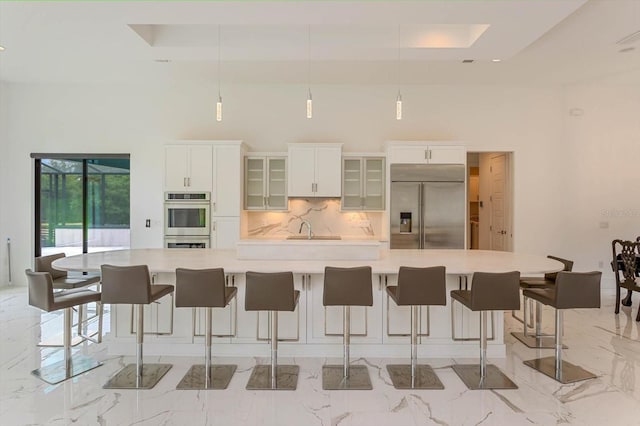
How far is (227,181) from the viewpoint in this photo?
5.40 metres

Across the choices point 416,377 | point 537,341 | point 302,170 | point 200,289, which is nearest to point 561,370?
point 537,341

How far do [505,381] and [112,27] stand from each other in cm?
491

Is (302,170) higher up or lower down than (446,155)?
lower down

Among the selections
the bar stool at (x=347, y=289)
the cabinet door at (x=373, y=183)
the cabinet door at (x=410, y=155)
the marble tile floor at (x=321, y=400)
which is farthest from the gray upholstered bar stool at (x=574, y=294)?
the cabinet door at (x=373, y=183)

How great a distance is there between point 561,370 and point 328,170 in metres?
3.73

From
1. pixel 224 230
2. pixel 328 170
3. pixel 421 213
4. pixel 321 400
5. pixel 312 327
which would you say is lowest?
pixel 321 400

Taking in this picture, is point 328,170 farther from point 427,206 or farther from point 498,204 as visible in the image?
point 498,204

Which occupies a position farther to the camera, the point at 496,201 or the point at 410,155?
the point at 496,201

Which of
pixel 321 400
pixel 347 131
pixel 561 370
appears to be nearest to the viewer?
pixel 321 400

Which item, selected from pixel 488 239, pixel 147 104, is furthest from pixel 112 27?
pixel 488 239

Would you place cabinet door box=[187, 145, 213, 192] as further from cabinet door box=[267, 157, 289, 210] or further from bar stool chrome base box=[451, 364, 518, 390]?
bar stool chrome base box=[451, 364, 518, 390]

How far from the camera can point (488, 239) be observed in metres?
6.86

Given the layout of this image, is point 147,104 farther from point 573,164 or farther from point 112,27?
point 573,164

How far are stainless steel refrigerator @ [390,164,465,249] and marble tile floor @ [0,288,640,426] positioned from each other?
223 cm
